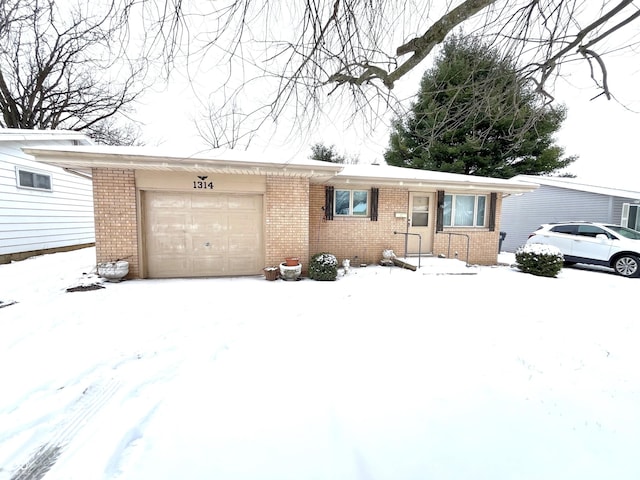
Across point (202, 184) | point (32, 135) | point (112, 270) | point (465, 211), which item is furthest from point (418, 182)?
point (32, 135)

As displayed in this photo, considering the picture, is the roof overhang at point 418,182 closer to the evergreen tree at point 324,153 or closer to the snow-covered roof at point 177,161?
the snow-covered roof at point 177,161

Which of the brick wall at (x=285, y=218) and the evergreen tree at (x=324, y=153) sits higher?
the evergreen tree at (x=324, y=153)

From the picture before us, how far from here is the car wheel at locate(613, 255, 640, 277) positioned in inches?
299

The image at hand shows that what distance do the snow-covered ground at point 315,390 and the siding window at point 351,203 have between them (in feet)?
13.4

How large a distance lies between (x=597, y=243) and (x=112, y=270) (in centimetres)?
1354

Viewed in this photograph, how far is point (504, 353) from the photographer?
3086 mm

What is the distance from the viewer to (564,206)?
12.1m

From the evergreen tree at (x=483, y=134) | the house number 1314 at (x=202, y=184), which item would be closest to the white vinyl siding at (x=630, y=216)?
the evergreen tree at (x=483, y=134)

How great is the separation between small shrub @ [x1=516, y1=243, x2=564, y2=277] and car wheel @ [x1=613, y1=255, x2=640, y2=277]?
2.05 metres

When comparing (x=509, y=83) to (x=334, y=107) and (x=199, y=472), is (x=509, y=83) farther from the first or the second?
(x=199, y=472)

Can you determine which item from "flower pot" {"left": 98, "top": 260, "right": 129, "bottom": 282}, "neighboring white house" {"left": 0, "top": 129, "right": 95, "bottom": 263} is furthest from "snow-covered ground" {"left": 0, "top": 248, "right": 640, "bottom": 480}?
"neighboring white house" {"left": 0, "top": 129, "right": 95, "bottom": 263}

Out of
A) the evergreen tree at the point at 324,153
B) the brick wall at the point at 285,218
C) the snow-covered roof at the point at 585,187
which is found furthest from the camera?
the evergreen tree at the point at 324,153

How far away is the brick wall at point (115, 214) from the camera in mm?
5949

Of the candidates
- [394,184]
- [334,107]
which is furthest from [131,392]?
[394,184]
